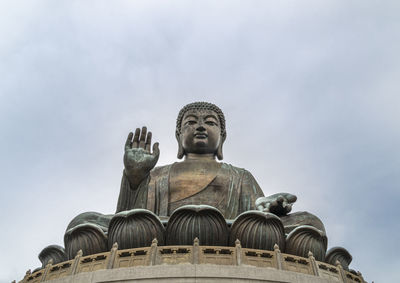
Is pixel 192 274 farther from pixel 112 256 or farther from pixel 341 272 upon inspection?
pixel 341 272

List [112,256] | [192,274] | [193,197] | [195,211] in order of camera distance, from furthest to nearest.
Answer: [193,197] < [195,211] < [112,256] < [192,274]

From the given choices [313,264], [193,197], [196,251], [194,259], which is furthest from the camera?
[193,197]

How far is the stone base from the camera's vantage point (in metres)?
7.34

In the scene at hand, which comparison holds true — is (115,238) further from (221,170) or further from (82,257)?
(221,170)

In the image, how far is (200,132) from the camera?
1242 centimetres

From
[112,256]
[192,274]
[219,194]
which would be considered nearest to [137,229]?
[112,256]

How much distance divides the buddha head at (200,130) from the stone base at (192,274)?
5171mm

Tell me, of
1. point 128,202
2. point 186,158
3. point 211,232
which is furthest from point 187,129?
point 211,232

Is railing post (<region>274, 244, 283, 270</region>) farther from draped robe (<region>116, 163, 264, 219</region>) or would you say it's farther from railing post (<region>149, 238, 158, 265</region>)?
draped robe (<region>116, 163, 264, 219</region>)

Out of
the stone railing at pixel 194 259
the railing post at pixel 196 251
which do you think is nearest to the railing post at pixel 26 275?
the stone railing at pixel 194 259

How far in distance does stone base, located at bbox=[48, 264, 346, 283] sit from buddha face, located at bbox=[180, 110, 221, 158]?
5171 mm

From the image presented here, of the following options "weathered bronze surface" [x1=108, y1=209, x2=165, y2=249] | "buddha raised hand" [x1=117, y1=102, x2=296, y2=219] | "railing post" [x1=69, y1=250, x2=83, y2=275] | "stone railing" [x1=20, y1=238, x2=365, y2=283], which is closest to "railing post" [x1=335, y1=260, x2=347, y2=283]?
"stone railing" [x1=20, y1=238, x2=365, y2=283]

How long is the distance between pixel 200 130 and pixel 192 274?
217 inches

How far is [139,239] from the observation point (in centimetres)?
825
